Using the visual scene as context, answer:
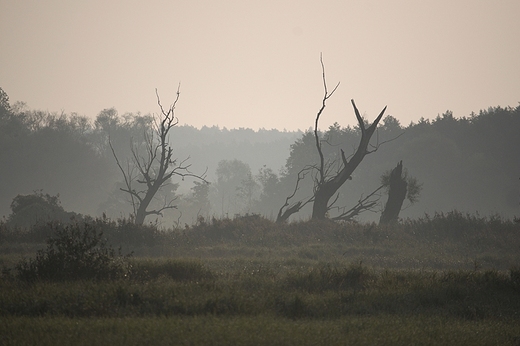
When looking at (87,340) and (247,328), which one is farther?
(247,328)

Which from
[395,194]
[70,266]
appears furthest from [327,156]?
[70,266]

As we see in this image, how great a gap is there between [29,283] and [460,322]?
8.08 meters

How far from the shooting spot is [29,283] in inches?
397

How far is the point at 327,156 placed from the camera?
79.2 meters

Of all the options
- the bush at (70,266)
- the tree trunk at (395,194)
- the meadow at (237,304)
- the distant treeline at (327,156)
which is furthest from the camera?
the distant treeline at (327,156)

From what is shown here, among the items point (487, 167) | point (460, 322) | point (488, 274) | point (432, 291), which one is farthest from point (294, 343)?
point (487, 167)

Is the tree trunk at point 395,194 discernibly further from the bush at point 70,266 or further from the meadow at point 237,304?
the bush at point 70,266

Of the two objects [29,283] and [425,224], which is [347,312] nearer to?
[29,283]

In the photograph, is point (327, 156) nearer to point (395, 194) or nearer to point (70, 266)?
point (395, 194)

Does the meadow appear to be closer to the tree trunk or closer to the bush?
the bush

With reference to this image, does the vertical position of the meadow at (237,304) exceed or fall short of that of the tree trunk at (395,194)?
it falls short

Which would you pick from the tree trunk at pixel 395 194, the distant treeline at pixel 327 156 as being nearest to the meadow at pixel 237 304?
the tree trunk at pixel 395 194

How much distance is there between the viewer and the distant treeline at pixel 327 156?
64062 millimetres

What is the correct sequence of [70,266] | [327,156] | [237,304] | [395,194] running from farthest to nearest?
[327,156], [395,194], [70,266], [237,304]
